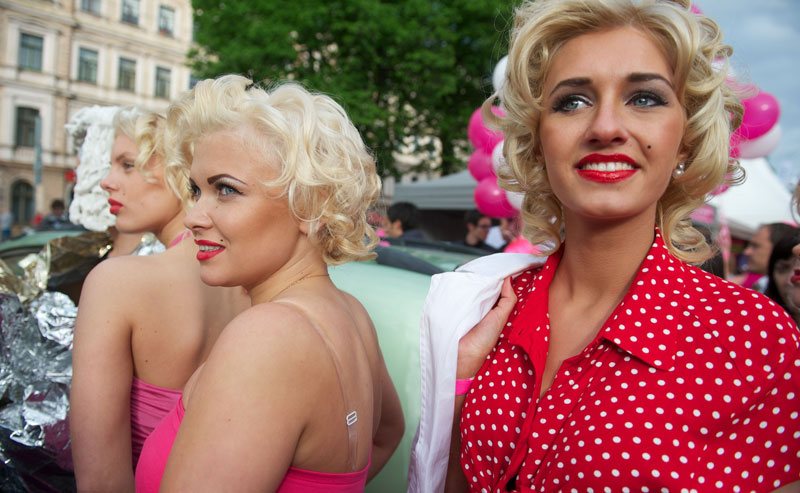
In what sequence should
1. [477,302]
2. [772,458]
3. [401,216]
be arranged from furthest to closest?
[401,216], [477,302], [772,458]

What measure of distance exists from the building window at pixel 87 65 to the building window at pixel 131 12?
2.62 meters

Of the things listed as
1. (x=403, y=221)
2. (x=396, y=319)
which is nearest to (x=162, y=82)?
(x=403, y=221)

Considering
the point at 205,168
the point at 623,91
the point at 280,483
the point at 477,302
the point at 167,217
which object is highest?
the point at 623,91

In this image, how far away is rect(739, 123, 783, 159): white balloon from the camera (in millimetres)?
3943

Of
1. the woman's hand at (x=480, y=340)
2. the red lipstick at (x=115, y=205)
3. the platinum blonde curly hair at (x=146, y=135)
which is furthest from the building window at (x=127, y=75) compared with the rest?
the woman's hand at (x=480, y=340)

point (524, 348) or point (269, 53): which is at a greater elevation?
point (269, 53)

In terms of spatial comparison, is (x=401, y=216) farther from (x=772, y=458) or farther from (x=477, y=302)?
(x=772, y=458)

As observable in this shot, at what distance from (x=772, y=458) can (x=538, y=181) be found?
82 cm

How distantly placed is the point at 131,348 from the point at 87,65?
31.6 meters

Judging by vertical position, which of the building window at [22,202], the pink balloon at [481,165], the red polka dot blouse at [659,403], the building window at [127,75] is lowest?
the building window at [22,202]

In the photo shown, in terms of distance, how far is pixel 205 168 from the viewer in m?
1.25

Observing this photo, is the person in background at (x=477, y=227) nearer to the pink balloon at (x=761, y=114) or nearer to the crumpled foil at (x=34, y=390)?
the pink balloon at (x=761, y=114)

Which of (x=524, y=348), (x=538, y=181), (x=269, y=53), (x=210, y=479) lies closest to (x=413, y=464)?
→ (x=524, y=348)

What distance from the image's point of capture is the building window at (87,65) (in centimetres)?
2661
